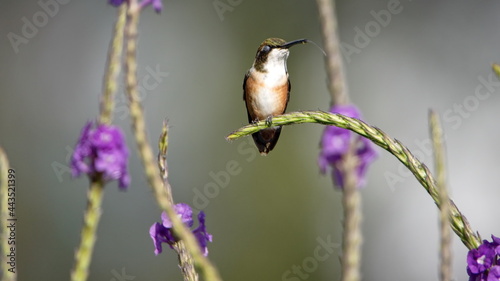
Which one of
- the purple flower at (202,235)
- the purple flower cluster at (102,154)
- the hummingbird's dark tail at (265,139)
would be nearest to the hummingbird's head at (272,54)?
the hummingbird's dark tail at (265,139)

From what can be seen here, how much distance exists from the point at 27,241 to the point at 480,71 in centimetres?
849

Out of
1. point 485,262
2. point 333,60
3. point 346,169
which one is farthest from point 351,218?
point 485,262

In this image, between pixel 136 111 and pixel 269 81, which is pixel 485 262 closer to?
pixel 136 111

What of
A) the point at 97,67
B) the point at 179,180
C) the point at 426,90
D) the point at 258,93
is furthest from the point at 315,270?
the point at 258,93

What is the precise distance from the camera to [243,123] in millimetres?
11297

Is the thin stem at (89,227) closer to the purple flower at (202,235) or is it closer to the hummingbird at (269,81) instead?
the purple flower at (202,235)

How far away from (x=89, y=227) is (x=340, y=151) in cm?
39

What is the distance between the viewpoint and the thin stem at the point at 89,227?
907 mm

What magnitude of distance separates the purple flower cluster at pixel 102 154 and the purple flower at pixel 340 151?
0.29m

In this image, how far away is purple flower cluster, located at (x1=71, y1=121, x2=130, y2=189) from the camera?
884 mm

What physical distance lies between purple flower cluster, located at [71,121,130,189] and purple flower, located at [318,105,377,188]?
11.5 inches

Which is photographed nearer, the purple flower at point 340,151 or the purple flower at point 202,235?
the purple flower at point 340,151

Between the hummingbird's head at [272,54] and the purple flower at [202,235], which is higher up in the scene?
the hummingbird's head at [272,54]

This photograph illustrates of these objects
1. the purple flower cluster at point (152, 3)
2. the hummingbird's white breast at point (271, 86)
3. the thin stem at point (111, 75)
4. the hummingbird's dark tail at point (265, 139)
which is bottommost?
the thin stem at point (111, 75)
